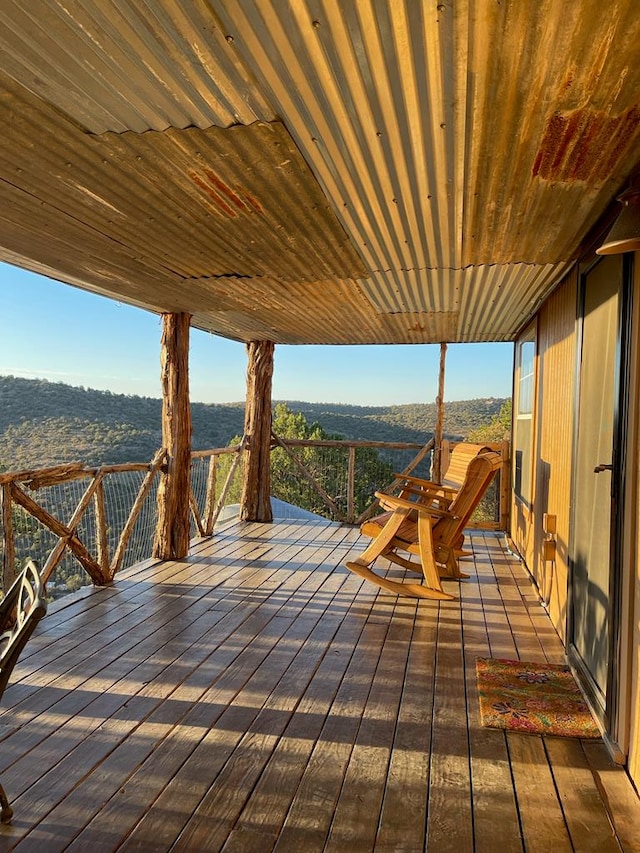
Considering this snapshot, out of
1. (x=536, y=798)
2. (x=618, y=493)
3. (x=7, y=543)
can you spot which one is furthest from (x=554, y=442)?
(x=7, y=543)

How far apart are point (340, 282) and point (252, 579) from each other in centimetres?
238

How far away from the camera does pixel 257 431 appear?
739 centimetres

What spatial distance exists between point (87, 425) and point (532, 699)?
15.7 meters

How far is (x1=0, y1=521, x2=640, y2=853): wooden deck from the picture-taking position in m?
1.85

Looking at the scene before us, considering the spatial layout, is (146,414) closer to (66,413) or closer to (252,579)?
Result: (66,413)

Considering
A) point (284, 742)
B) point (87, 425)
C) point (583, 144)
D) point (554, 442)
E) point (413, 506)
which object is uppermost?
point (583, 144)

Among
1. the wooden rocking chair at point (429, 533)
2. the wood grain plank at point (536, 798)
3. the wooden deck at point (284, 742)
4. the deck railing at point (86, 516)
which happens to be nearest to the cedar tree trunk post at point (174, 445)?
the deck railing at point (86, 516)

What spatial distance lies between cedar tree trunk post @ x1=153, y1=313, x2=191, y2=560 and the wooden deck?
1358 millimetres

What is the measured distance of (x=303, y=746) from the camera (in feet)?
7.62

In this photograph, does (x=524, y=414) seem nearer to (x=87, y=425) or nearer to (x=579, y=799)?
(x=579, y=799)

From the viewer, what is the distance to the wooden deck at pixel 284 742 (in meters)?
1.85

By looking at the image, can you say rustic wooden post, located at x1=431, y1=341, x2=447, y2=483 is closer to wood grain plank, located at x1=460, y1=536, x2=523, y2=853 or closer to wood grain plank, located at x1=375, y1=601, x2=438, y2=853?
wood grain plank, located at x1=375, y1=601, x2=438, y2=853

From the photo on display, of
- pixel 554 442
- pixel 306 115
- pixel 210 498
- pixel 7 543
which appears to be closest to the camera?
pixel 306 115

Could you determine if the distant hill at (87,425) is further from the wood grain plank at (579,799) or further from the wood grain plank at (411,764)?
the wood grain plank at (579,799)
